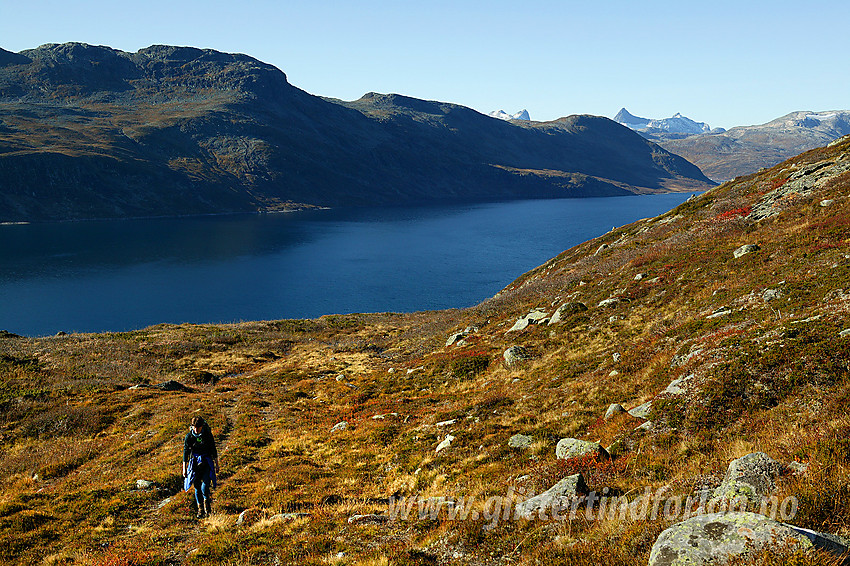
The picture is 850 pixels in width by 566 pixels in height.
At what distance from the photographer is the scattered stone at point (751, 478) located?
720 cm

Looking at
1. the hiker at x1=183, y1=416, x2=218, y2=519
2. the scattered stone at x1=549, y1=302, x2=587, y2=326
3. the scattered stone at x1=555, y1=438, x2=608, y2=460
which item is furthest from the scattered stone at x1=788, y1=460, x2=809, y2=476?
the scattered stone at x1=549, y1=302, x2=587, y2=326

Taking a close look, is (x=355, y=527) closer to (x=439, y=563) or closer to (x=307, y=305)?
(x=439, y=563)

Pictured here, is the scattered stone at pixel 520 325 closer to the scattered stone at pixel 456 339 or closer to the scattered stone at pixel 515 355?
the scattered stone at pixel 515 355

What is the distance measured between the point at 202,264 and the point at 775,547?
14490 cm

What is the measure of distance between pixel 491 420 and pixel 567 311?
1340 cm

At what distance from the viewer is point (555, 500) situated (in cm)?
934

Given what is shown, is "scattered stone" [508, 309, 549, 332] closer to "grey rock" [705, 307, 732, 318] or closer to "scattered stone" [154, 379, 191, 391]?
"grey rock" [705, 307, 732, 318]

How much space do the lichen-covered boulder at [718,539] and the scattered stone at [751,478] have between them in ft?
4.21

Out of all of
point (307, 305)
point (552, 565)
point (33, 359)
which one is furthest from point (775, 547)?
point (307, 305)

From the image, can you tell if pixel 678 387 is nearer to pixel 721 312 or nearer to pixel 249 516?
pixel 721 312

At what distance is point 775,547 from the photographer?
5.48 m

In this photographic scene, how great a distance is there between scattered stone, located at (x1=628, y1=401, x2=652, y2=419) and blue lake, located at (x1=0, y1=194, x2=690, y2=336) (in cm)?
8042

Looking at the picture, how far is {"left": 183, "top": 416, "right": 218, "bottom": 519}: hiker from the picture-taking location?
13.4 metres

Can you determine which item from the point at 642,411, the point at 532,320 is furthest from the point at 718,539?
the point at 532,320
